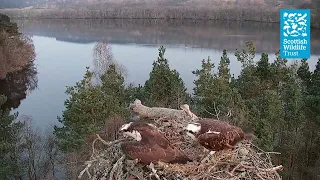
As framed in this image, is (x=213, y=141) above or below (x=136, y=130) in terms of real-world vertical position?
below

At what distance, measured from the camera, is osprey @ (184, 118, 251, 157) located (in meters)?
5.20

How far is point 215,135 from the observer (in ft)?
17.2

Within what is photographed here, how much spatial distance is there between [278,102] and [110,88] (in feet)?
25.0

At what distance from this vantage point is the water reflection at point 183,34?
160 feet

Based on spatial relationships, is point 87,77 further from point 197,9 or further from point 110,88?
point 197,9

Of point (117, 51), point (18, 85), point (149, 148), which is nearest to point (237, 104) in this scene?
point (149, 148)

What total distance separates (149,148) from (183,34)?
181 ft

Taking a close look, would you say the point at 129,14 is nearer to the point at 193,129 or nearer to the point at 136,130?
the point at 193,129

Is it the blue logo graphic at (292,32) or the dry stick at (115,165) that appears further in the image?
the blue logo graphic at (292,32)

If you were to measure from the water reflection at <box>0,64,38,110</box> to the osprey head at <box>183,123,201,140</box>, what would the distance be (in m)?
→ 28.7

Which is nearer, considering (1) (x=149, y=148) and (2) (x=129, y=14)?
(1) (x=149, y=148)

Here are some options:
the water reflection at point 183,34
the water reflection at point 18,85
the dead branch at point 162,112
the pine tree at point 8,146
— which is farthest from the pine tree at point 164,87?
the water reflection at point 183,34

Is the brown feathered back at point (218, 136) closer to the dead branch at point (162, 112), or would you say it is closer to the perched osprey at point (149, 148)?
the perched osprey at point (149, 148)

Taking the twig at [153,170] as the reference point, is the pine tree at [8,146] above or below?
below
